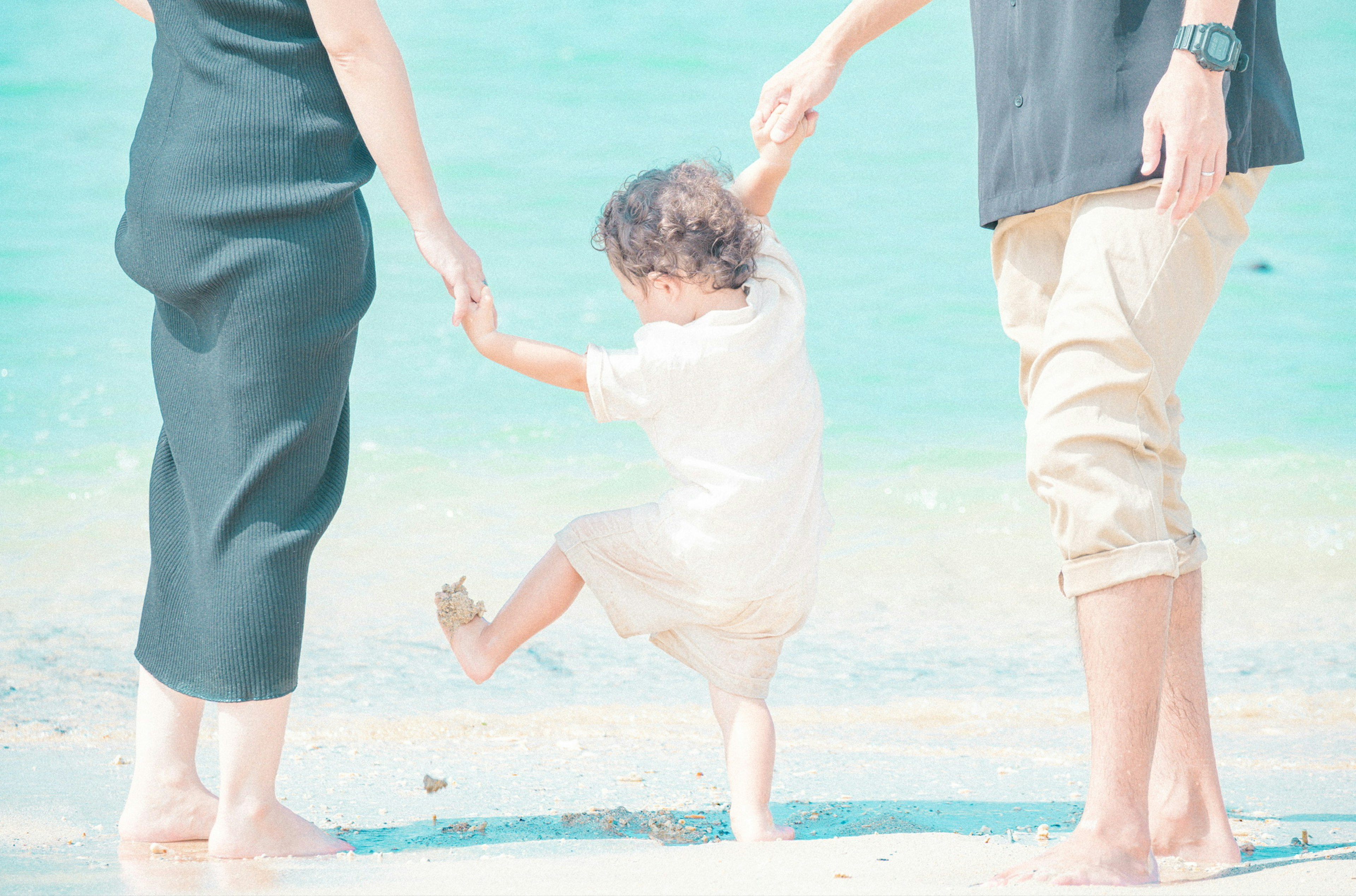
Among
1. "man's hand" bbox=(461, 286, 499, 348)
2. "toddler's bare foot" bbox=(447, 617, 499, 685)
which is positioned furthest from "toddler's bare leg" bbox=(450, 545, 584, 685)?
"man's hand" bbox=(461, 286, 499, 348)

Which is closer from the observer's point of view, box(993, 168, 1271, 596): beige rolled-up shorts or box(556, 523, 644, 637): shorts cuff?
box(993, 168, 1271, 596): beige rolled-up shorts

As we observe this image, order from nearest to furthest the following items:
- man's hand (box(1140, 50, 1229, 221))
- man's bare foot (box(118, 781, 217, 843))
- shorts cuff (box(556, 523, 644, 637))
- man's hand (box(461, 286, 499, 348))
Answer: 1. man's hand (box(1140, 50, 1229, 221))
2. man's bare foot (box(118, 781, 217, 843))
3. man's hand (box(461, 286, 499, 348))
4. shorts cuff (box(556, 523, 644, 637))

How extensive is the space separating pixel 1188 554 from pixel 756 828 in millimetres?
806

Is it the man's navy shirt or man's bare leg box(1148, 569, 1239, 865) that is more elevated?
the man's navy shirt

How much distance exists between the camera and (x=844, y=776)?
2.59 metres

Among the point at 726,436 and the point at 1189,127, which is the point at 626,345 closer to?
the point at 726,436

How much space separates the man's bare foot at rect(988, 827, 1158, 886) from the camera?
5.00 ft

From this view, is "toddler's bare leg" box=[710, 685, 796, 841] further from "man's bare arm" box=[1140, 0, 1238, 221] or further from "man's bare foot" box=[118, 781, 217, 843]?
"man's bare arm" box=[1140, 0, 1238, 221]

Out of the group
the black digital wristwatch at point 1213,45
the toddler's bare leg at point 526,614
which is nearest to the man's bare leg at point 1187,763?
the black digital wristwatch at point 1213,45

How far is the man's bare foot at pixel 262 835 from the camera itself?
186cm

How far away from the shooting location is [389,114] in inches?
74.4

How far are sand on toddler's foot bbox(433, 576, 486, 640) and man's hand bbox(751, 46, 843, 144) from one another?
102cm

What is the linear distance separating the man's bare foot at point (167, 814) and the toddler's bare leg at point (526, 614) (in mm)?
505

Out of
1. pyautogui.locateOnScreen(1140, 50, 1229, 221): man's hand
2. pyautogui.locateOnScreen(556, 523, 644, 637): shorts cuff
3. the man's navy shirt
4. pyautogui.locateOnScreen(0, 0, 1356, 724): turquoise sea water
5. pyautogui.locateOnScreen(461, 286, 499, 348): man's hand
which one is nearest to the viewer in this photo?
pyautogui.locateOnScreen(1140, 50, 1229, 221): man's hand
